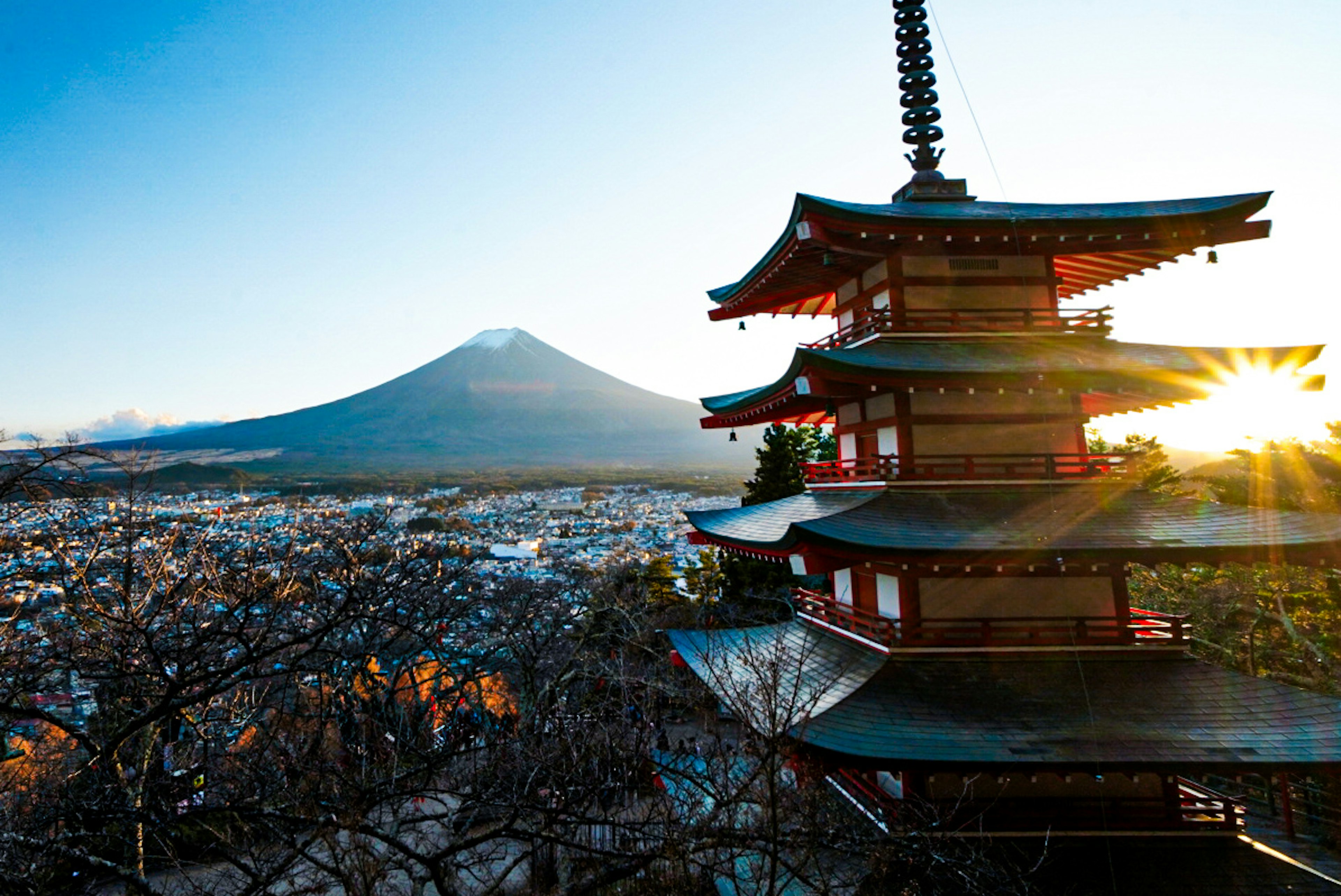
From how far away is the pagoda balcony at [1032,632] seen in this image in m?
7.34

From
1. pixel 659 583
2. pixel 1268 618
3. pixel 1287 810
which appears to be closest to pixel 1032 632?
pixel 1287 810

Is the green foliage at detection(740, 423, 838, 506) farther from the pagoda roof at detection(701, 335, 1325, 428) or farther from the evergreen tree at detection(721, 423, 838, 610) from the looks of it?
the pagoda roof at detection(701, 335, 1325, 428)

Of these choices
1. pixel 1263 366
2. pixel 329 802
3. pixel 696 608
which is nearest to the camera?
pixel 329 802

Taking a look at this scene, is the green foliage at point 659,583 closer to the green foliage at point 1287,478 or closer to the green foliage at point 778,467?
the green foliage at point 778,467

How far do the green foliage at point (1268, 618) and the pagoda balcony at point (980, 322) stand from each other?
25.1 ft

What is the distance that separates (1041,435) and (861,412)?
2063 mm

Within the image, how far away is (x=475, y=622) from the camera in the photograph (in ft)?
74.7

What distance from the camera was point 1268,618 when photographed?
51.7 feet

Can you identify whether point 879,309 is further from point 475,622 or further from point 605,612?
point 475,622

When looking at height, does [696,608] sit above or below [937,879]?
below

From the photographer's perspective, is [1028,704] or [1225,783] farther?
[1225,783]

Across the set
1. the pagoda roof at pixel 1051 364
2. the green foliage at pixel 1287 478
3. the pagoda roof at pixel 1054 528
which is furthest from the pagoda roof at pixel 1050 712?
the green foliage at pixel 1287 478

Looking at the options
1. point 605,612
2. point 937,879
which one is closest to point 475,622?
point 605,612

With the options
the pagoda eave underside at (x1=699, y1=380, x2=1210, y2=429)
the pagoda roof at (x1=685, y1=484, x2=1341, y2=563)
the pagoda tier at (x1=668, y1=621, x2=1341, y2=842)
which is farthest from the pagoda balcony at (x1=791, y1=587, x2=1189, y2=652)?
the pagoda eave underside at (x1=699, y1=380, x2=1210, y2=429)
